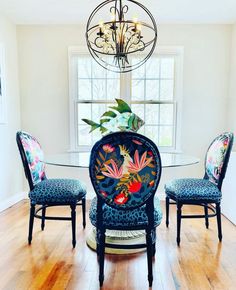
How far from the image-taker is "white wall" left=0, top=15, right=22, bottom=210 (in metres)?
3.26

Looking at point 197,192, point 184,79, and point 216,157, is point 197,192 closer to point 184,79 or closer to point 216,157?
point 216,157

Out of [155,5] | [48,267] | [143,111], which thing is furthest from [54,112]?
[48,267]

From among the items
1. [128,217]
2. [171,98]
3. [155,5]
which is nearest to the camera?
[128,217]

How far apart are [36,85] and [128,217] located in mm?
2611

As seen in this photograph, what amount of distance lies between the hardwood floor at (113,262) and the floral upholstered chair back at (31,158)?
59cm

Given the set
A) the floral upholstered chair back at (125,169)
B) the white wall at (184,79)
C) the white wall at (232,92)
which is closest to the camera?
the floral upholstered chair back at (125,169)

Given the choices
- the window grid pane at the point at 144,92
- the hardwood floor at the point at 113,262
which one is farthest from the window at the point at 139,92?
the hardwood floor at the point at 113,262

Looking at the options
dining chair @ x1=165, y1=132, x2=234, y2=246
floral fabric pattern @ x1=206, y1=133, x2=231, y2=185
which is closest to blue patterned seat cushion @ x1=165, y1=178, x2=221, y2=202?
dining chair @ x1=165, y1=132, x2=234, y2=246

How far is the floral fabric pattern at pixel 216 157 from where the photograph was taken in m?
2.26

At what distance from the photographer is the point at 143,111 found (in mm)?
3617

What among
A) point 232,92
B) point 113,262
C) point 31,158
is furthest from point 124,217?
point 232,92

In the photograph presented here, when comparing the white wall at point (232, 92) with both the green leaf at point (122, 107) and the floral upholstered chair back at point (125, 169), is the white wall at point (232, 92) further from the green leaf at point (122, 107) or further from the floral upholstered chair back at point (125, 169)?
the floral upholstered chair back at point (125, 169)

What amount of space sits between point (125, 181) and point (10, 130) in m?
2.36

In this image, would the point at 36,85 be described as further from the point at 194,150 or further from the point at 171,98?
the point at 194,150
